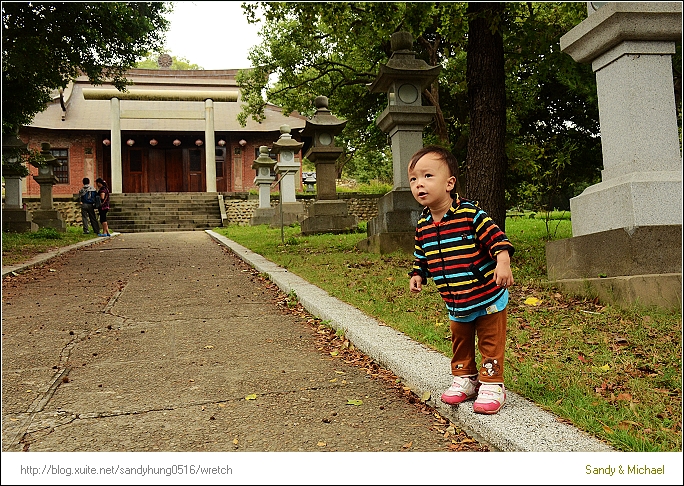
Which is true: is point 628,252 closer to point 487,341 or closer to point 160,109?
point 487,341

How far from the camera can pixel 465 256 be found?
2383 mm

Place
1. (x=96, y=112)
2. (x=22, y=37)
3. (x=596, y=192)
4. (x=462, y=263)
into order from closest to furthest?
(x=462, y=263), (x=596, y=192), (x=22, y=37), (x=96, y=112)

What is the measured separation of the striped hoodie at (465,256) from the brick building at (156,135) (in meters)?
22.2

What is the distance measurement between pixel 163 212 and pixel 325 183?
410 inches

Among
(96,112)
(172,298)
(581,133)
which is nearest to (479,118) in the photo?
(172,298)

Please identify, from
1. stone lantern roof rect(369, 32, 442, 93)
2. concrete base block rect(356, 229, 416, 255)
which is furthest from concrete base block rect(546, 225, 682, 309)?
stone lantern roof rect(369, 32, 442, 93)

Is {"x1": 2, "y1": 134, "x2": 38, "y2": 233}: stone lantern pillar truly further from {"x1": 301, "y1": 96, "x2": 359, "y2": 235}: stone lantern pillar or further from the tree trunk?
the tree trunk

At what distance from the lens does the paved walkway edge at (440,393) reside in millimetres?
2064

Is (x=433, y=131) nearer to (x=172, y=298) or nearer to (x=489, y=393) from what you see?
(x=172, y=298)

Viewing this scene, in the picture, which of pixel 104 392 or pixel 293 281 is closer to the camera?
pixel 104 392

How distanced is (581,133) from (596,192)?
49.0 ft

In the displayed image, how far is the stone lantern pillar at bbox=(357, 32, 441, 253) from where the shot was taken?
28.8 ft

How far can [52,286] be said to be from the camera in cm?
557

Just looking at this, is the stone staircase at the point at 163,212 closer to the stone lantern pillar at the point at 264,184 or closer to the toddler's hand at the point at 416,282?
the stone lantern pillar at the point at 264,184
